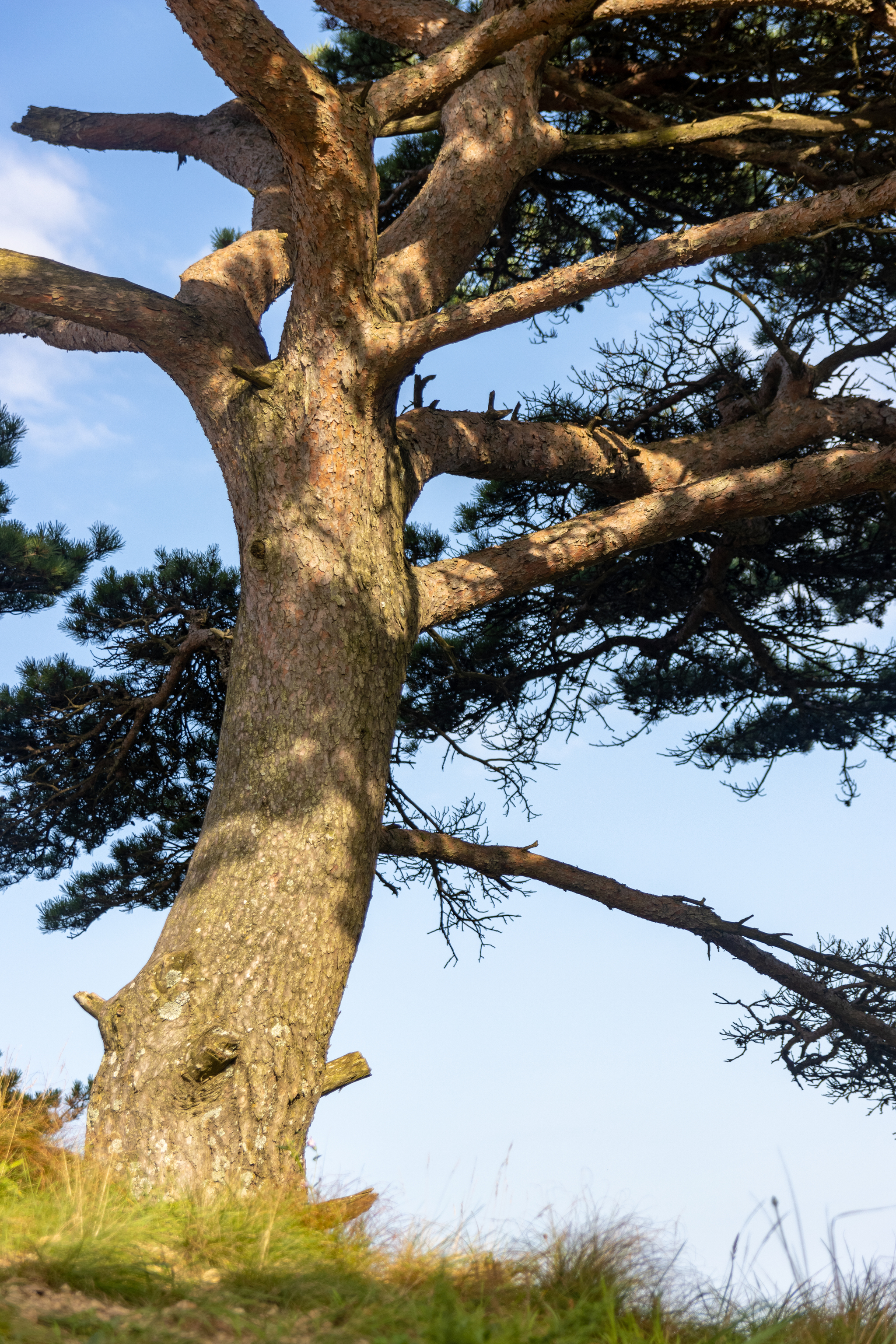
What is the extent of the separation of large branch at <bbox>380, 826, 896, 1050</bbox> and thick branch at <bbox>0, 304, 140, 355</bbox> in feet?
11.5

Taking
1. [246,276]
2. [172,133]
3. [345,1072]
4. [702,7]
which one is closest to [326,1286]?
[345,1072]

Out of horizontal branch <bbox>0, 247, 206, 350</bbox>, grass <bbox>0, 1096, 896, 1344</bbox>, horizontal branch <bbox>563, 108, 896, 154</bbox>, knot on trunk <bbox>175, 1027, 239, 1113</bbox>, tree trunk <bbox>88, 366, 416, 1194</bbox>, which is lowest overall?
grass <bbox>0, 1096, 896, 1344</bbox>

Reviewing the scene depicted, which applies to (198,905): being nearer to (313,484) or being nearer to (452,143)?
(313,484)

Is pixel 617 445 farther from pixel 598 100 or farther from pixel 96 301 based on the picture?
pixel 96 301

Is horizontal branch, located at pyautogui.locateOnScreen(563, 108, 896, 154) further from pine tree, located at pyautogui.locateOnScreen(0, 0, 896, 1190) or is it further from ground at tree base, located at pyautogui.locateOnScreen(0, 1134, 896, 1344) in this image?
ground at tree base, located at pyautogui.locateOnScreen(0, 1134, 896, 1344)

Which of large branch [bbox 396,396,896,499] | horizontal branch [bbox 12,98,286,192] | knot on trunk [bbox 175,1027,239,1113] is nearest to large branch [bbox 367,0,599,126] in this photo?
large branch [bbox 396,396,896,499]

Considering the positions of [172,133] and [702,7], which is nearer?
[702,7]

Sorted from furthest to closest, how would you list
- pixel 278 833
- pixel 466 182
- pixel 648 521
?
pixel 466 182 → pixel 648 521 → pixel 278 833

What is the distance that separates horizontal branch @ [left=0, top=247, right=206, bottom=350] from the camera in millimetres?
4680

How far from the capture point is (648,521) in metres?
5.16

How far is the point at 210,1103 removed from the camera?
328 cm

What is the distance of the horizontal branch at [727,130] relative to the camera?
583cm

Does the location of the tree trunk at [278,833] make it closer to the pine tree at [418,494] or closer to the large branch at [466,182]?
the pine tree at [418,494]

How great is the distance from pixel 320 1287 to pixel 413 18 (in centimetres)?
712
